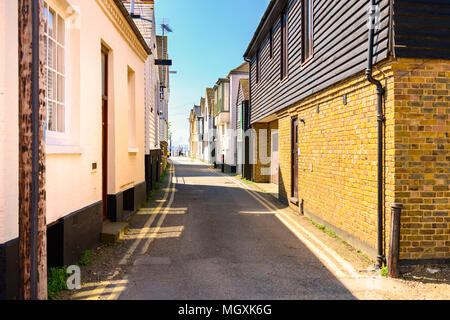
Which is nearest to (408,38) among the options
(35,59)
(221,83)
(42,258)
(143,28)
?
(35,59)

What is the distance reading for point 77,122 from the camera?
580 cm

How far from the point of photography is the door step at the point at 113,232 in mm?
6758

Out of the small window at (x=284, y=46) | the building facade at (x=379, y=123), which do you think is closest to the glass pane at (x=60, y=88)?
the building facade at (x=379, y=123)

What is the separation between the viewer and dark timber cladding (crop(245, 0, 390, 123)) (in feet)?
20.7

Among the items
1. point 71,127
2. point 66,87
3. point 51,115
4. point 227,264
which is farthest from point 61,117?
point 227,264

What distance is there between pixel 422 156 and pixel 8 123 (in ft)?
17.2

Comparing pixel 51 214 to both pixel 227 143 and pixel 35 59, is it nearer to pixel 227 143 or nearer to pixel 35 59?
pixel 35 59

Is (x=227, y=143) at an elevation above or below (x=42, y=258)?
above

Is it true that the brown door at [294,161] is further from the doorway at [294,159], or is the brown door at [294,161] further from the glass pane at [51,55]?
the glass pane at [51,55]

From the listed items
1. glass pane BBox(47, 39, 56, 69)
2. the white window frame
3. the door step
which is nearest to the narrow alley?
the door step

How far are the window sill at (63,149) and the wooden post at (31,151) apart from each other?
45.1 inches

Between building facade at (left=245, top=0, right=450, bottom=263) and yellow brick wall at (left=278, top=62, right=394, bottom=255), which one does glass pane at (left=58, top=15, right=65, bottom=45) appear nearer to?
building facade at (left=245, top=0, right=450, bottom=263)

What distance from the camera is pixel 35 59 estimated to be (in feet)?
11.2

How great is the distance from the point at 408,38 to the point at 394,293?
3.51m
